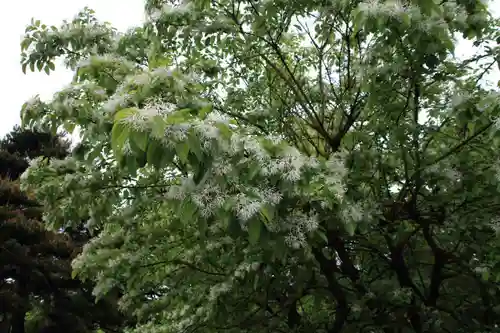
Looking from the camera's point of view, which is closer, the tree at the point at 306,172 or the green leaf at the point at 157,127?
the green leaf at the point at 157,127

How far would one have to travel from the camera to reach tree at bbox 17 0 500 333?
88.2 inches

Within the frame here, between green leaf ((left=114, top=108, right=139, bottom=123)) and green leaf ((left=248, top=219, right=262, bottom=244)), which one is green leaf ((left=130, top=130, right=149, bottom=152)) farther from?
green leaf ((left=248, top=219, right=262, bottom=244))

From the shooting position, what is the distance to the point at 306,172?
1.91 m

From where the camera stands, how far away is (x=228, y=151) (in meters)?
1.76

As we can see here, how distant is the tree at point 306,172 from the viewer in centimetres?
224

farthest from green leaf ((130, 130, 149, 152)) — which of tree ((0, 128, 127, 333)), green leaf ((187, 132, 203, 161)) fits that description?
tree ((0, 128, 127, 333))

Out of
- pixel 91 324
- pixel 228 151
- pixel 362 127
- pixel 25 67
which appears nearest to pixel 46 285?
pixel 91 324

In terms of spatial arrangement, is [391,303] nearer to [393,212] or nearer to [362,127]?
[393,212]

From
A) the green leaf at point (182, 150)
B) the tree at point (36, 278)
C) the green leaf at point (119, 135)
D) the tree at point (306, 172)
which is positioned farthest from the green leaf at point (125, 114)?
the tree at point (36, 278)

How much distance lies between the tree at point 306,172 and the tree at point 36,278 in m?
6.61


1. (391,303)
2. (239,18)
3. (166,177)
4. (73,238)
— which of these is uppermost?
(73,238)

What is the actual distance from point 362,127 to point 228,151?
171 cm

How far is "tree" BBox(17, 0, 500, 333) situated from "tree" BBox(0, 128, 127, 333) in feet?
21.7

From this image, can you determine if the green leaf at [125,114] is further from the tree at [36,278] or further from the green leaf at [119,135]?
the tree at [36,278]
